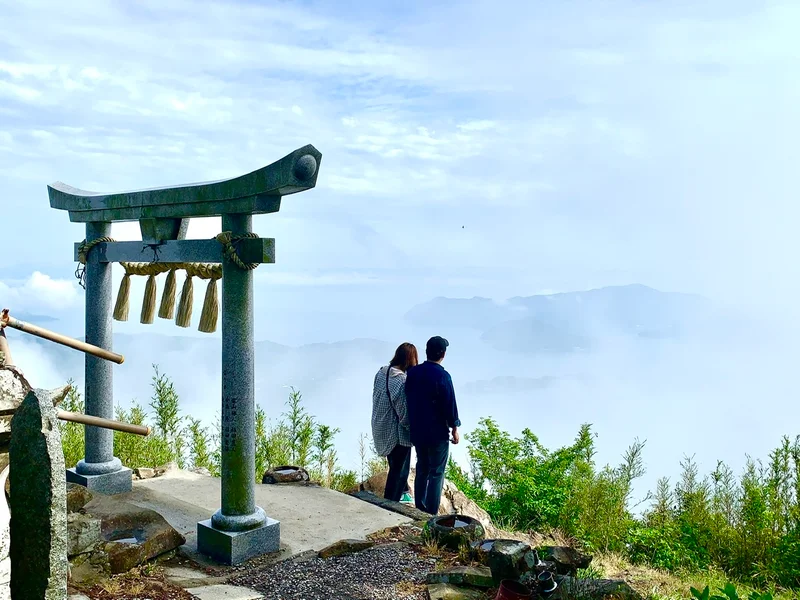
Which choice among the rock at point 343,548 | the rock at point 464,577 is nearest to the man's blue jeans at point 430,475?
the rock at point 343,548

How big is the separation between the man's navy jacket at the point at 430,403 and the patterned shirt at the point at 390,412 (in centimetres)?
16

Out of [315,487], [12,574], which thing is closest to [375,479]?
[315,487]

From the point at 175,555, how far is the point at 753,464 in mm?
6403

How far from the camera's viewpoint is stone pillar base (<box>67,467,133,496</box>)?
25.9 ft

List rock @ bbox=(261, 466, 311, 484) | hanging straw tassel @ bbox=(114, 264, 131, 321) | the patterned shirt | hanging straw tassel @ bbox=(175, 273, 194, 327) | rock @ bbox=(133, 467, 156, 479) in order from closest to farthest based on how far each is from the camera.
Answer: hanging straw tassel @ bbox=(175, 273, 194, 327) < the patterned shirt < hanging straw tassel @ bbox=(114, 264, 131, 321) < rock @ bbox=(261, 466, 311, 484) < rock @ bbox=(133, 467, 156, 479)

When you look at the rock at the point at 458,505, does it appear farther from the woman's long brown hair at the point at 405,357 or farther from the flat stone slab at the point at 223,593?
the flat stone slab at the point at 223,593

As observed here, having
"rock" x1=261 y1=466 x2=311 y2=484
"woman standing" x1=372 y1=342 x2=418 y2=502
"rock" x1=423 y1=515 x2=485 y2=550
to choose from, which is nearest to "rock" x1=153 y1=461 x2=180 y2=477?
"rock" x1=261 y1=466 x2=311 y2=484

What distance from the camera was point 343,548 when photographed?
6.57m

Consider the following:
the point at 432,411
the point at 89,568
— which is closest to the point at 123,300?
the point at 89,568

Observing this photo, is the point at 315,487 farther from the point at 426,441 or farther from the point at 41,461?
the point at 41,461

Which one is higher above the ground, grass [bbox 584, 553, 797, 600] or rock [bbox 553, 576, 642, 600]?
rock [bbox 553, 576, 642, 600]

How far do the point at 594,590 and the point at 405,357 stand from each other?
136 inches

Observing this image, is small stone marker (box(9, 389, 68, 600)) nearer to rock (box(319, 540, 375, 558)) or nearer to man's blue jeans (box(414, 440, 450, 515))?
rock (box(319, 540, 375, 558))

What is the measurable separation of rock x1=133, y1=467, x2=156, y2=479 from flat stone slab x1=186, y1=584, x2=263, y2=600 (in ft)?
12.9
